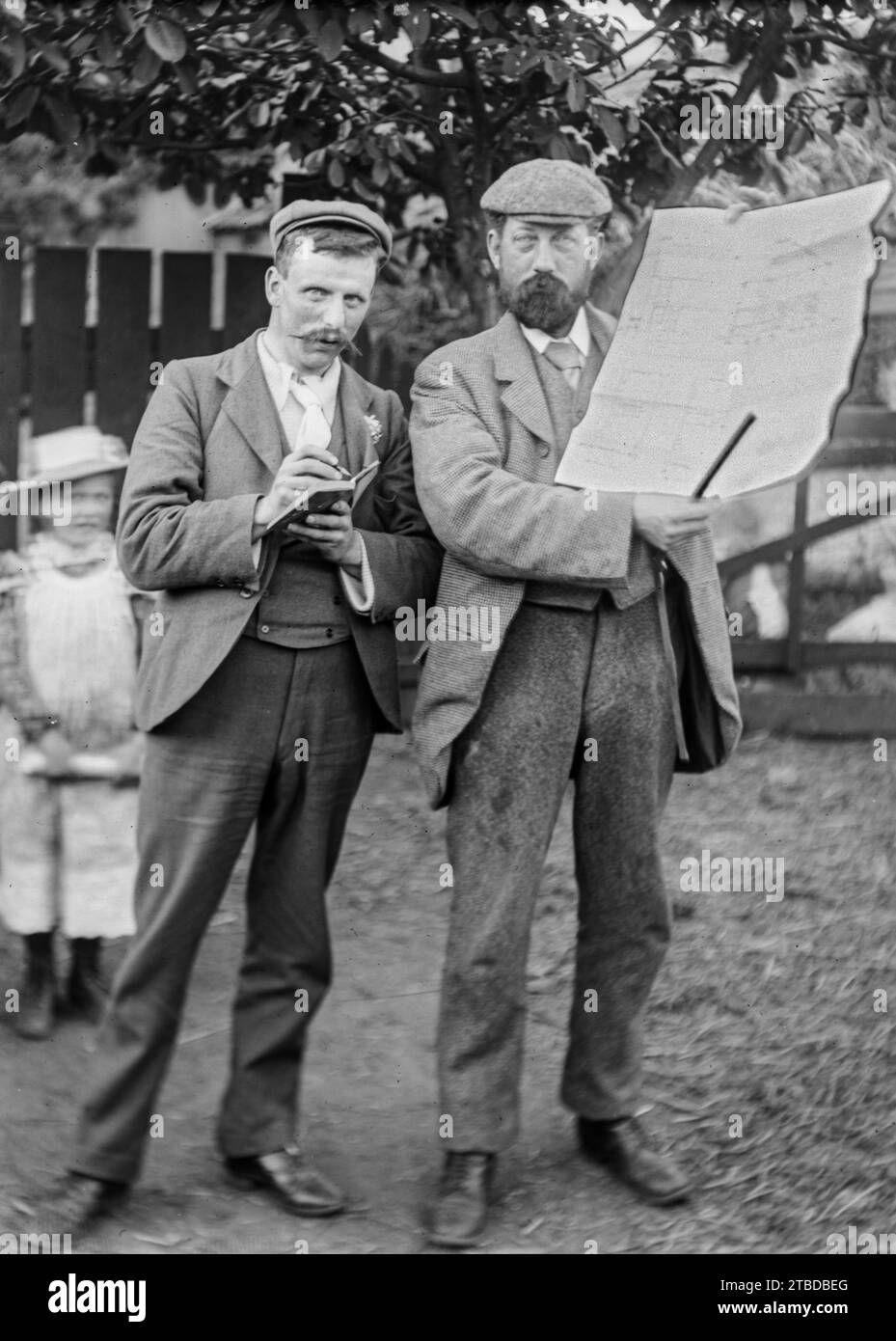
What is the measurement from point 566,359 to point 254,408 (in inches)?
22.5

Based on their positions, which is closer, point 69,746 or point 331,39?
point 331,39

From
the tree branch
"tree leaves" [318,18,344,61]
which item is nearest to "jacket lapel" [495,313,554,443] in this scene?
"tree leaves" [318,18,344,61]

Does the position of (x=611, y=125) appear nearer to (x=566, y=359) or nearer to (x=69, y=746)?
(x=566, y=359)

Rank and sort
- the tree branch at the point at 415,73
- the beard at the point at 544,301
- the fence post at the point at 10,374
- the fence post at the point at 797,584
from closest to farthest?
the beard at the point at 544,301
the tree branch at the point at 415,73
the fence post at the point at 10,374
the fence post at the point at 797,584

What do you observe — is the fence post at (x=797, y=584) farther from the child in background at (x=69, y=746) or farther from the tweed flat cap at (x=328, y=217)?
the tweed flat cap at (x=328, y=217)

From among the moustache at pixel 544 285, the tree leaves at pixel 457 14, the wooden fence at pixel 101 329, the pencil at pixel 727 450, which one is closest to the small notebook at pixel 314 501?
the moustache at pixel 544 285

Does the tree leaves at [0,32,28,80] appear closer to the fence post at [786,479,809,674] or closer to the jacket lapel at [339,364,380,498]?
the jacket lapel at [339,364,380,498]

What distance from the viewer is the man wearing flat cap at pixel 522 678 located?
282cm

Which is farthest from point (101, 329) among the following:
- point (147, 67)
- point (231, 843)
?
point (231, 843)

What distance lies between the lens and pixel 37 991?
3764mm

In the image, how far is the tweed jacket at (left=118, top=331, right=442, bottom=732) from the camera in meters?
2.74

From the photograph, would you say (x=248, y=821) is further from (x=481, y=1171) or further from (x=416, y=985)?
(x=416, y=985)

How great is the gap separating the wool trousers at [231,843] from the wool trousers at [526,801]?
0.24 metres

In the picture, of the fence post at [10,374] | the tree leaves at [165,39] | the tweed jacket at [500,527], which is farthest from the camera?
the fence post at [10,374]
